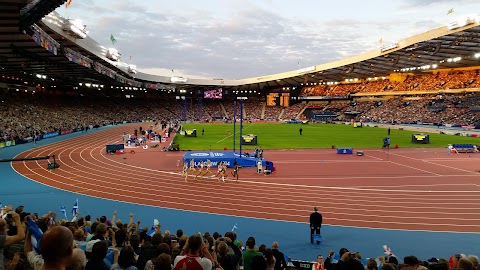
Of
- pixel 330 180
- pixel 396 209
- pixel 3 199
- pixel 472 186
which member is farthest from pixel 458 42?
pixel 3 199

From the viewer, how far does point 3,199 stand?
1823cm

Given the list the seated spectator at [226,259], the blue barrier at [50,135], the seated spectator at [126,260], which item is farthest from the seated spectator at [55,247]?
the blue barrier at [50,135]

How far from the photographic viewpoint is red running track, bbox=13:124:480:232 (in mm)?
16250

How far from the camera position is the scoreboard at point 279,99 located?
11212 cm

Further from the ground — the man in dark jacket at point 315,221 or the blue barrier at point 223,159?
the blue barrier at point 223,159

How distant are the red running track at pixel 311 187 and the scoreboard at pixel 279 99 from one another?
79.4m

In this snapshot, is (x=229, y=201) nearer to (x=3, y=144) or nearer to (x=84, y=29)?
(x=84, y=29)

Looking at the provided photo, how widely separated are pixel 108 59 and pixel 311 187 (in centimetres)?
4057

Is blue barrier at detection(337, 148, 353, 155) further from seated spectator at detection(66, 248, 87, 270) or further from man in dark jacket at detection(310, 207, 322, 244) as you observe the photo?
seated spectator at detection(66, 248, 87, 270)

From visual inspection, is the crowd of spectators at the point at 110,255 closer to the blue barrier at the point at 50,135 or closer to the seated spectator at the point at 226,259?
the seated spectator at the point at 226,259

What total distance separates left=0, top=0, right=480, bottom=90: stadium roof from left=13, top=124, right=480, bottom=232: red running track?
9398 mm

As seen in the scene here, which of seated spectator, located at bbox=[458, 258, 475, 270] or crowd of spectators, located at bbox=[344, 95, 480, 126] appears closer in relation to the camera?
seated spectator, located at bbox=[458, 258, 475, 270]

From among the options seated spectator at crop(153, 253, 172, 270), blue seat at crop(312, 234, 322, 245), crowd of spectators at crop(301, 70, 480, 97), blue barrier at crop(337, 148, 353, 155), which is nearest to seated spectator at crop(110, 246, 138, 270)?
seated spectator at crop(153, 253, 172, 270)

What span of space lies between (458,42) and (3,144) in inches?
2377
